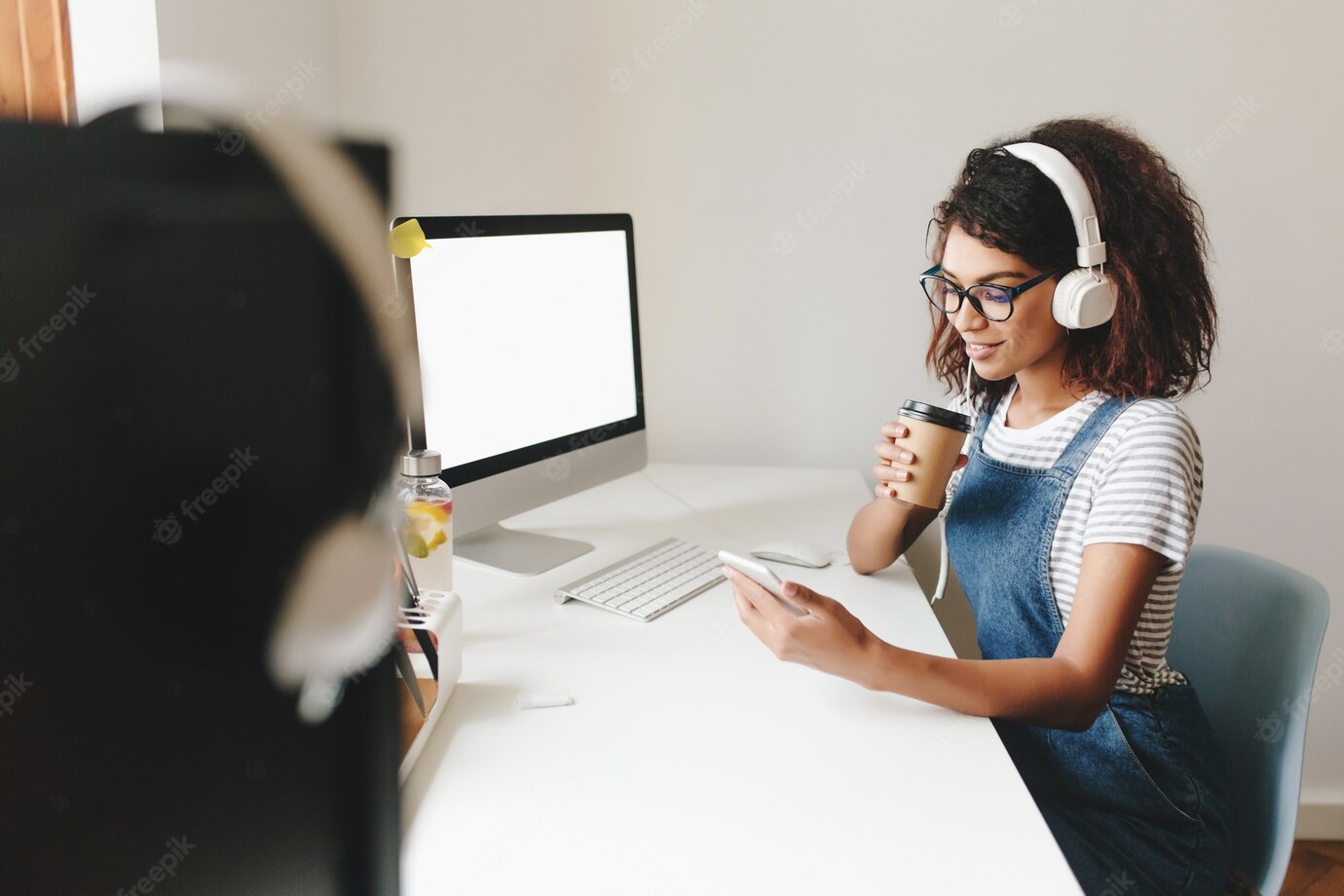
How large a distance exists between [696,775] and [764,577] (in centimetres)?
21

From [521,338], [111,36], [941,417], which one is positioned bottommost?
[941,417]

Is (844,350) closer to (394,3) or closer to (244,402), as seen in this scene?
(394,3)

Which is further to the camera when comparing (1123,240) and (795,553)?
(795,553)

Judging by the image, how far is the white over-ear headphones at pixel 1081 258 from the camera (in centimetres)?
106

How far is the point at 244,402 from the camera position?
0.43ft

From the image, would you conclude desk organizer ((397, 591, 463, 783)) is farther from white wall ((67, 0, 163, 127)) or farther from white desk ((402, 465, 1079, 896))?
white wall ((67, 0, 163, 127))

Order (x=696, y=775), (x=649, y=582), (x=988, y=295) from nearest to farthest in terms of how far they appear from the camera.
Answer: (x=696, y=775)
(x=988, y=295)
(x=649, y=582)

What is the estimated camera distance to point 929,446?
1.20 meters

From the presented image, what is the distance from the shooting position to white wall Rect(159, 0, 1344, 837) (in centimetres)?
171

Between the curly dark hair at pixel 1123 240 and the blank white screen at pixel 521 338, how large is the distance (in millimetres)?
544

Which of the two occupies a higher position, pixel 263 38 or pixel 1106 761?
pixel 263 38

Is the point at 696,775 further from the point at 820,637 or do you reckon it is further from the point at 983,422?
the point at 983,422

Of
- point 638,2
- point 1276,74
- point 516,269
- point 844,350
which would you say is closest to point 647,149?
point 638,2

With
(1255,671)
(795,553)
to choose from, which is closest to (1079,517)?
(1255,671)
